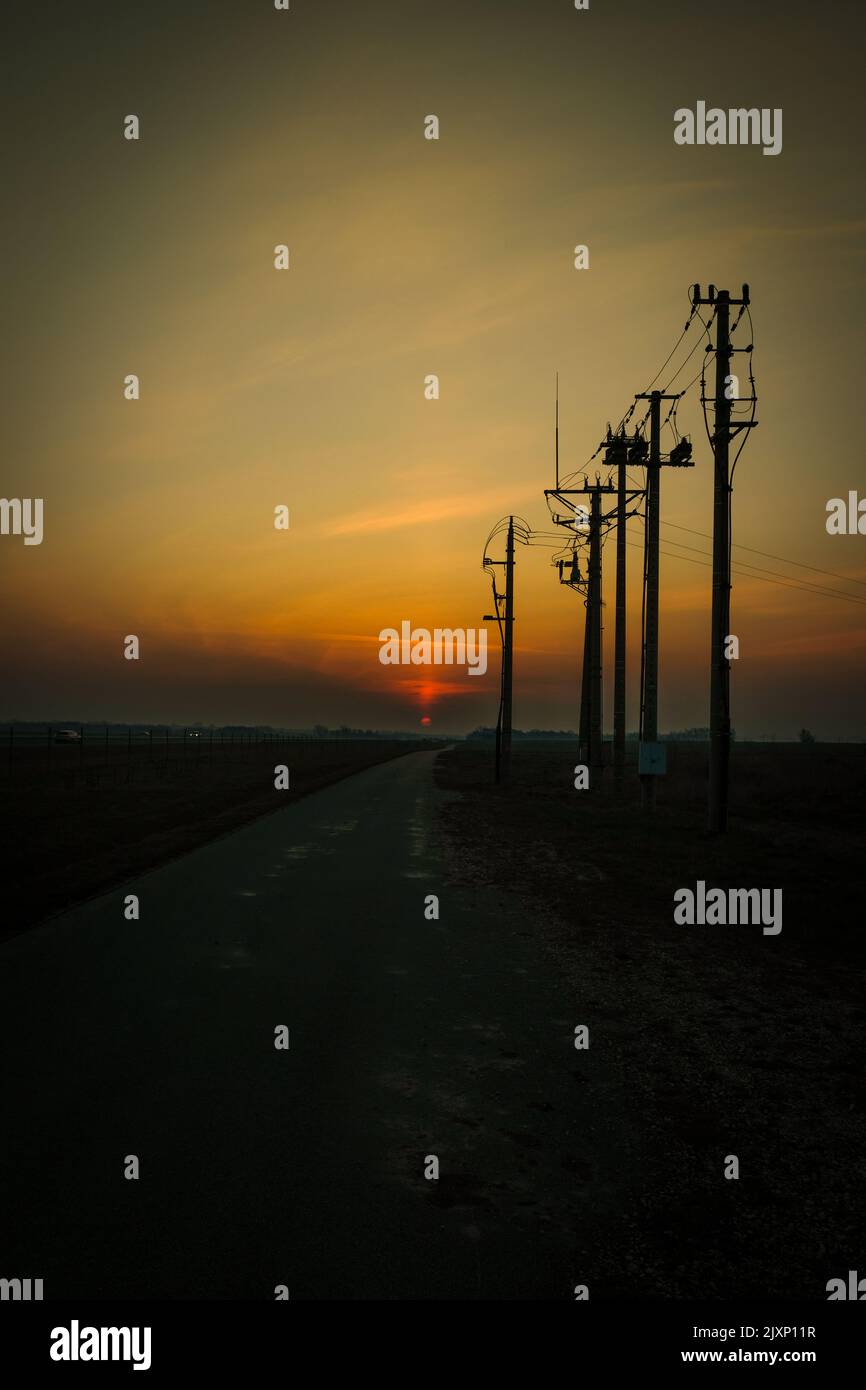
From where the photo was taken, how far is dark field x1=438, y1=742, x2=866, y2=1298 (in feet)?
12.9

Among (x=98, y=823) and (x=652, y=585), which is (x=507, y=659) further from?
(x=98, y=823)

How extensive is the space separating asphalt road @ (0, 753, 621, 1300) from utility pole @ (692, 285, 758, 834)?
34.5ft

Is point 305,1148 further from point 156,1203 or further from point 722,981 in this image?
point 722,981

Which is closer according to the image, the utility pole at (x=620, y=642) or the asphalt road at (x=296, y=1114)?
the asphalt road at (x=296, y=1114)

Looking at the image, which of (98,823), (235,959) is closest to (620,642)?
(98,823)

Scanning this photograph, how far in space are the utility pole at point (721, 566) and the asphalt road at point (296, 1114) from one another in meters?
10.5

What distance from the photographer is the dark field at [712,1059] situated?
12.9ft

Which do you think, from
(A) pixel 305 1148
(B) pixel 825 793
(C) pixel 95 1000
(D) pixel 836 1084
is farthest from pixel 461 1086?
(B) pixel 825 793

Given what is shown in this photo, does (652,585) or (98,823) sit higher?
(652,585)

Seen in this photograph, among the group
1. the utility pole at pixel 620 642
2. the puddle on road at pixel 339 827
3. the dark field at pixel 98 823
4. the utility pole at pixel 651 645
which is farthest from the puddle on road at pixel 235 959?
the utility pole at pixel 620 642

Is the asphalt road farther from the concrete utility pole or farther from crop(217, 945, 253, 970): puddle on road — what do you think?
the concrete utility pole

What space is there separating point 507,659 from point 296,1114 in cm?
4253

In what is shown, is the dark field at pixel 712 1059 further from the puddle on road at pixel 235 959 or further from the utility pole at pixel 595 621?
the utility pole at pixel 595 621

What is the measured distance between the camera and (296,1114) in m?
5.24
